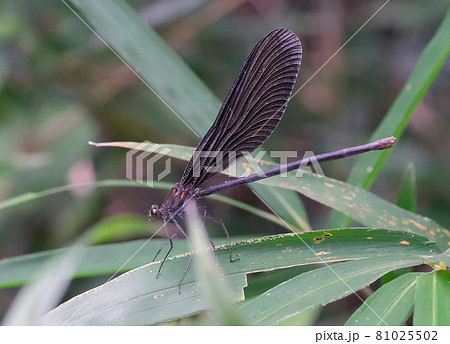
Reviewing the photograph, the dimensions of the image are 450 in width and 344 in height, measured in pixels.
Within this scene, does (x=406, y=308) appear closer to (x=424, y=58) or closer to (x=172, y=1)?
(x=424, y=58)

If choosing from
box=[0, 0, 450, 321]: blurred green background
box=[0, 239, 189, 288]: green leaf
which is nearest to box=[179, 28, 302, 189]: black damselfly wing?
box=[0, 239, 189, 288]: green leaf

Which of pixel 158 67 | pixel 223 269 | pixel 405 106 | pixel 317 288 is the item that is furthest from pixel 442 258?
pixel 158 67

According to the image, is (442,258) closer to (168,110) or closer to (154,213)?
(154,213)

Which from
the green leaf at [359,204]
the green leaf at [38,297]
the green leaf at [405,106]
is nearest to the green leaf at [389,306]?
the green leaf at [359,204]

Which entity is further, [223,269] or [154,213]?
[154,213]

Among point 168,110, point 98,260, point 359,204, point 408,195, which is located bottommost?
point 98,260

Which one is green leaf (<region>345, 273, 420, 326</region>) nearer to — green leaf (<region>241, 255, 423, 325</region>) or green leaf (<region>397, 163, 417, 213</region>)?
green leaf (<region>241, 255, 423, 325</region>)

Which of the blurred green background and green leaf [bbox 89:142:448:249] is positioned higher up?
the blurred green background
